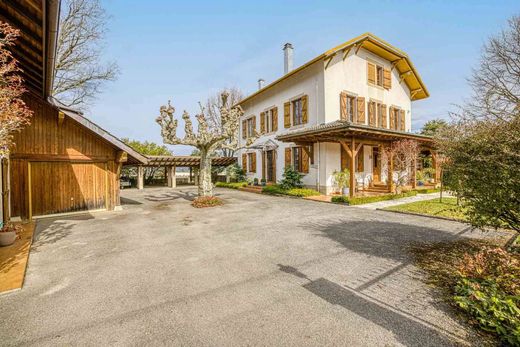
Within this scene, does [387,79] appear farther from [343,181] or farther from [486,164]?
[486,164]

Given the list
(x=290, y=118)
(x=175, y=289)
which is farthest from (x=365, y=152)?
(x=175, y=289)

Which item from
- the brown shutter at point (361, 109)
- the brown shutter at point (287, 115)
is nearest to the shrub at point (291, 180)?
the brown shutter at point (287, 115)

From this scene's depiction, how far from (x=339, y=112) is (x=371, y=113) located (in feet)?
10.4

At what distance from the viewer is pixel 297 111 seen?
16109 mm

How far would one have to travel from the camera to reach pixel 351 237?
5754 mm

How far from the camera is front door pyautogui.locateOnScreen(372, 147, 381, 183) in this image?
15847mm

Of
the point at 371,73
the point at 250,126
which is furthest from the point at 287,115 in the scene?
the point at 371,73

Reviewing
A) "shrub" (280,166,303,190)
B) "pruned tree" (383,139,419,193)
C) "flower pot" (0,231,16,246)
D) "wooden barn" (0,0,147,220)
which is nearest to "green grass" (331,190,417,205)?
"pruned tree" (383,139,419,193)

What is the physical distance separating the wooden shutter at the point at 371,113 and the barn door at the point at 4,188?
57.9 ft

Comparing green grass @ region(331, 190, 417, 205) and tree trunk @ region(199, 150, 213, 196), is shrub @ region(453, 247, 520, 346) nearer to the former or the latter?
green grass @ region(331, 190, 417, 205)

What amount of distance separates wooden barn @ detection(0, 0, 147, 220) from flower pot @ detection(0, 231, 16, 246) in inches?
115

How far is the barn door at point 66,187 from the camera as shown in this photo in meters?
8.52

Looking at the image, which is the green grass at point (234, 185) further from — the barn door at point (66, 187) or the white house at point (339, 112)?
the barn door at point (66, 187)

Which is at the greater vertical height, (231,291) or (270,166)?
(270,166)
